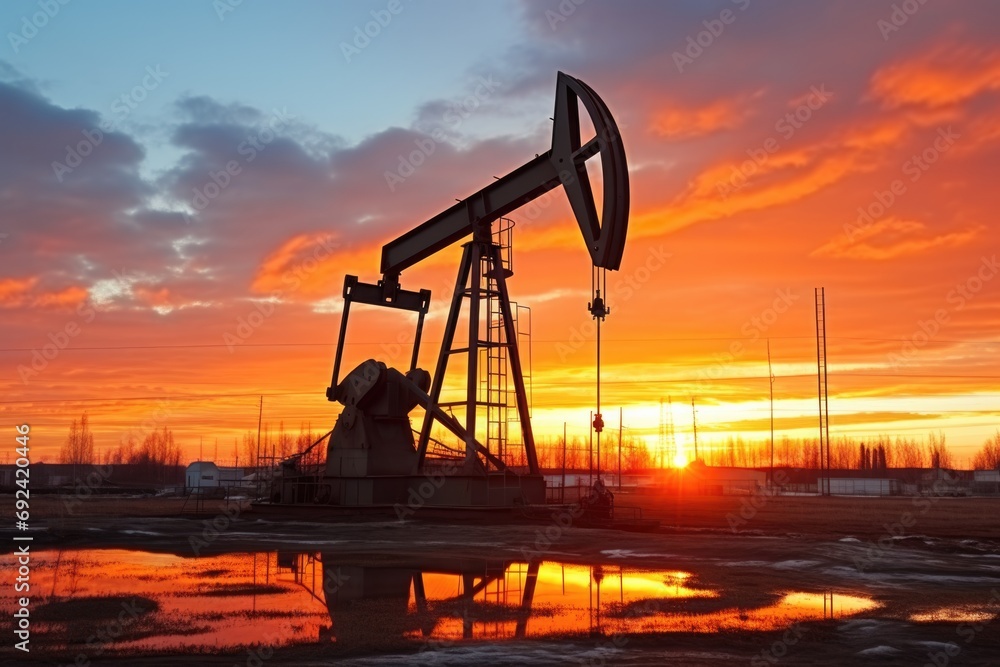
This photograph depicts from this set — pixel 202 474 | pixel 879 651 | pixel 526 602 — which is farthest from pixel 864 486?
pixel 879 651

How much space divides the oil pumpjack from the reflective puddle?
6790mm

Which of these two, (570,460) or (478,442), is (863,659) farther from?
(570,460)

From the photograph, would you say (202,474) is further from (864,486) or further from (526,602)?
(526,602)

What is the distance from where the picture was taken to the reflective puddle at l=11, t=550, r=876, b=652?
753 cm

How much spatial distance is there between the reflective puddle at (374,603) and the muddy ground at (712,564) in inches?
15.4

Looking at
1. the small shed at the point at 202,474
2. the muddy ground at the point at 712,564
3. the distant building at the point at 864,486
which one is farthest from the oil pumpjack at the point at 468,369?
the small shed at the point at 202,474

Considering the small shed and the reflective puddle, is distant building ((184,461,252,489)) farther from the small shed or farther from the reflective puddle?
the reflective puddle

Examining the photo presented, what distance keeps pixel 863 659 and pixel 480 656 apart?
2.91 m

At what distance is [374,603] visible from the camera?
30.0 feet

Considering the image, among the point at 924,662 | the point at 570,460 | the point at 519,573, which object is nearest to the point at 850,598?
the point at 924,662

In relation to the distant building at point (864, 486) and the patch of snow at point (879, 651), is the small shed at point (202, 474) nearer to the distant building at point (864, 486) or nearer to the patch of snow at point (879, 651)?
the distant building at point (864, 486)

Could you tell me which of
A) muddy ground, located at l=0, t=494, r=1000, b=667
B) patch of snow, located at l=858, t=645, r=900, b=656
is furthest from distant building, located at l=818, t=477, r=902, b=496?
patch of snow, located at l=858, t=645, r=900, b=656

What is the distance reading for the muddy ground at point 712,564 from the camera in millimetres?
6715

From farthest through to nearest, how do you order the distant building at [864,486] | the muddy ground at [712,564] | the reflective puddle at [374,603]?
the distant building at [864,486] → the reflective puddle at [374,603] → the muddy ground at [712,564]
